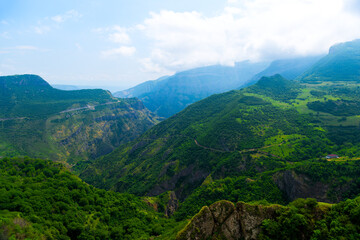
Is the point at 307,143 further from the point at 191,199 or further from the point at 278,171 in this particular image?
the point at 191,199

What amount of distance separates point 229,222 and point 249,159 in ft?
287

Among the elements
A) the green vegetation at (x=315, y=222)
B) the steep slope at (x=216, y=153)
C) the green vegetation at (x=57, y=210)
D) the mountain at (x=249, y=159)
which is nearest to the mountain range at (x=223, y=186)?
the green vegetation at (x=315, y=222)

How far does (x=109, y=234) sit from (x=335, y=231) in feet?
177

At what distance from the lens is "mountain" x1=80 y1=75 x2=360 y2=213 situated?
80.4m

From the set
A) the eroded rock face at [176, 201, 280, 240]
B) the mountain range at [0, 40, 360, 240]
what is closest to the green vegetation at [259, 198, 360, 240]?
the mountain range at [0, 40, 360, 240]

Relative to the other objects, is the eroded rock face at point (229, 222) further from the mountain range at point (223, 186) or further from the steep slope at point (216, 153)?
the steep slope at point (216, 153)

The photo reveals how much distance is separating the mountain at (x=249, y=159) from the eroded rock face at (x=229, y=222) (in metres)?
47.4

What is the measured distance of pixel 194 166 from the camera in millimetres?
139500

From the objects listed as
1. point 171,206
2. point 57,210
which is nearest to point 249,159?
point 171,206

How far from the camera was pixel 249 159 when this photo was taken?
114500 mm

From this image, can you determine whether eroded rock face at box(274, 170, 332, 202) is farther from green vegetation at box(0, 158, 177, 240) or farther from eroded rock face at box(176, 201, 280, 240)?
green vegetation at box(0, 158, 177, 240)

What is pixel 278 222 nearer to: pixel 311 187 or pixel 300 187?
pixel 300 187

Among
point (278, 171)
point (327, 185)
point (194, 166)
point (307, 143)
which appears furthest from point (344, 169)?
point (194, 166)

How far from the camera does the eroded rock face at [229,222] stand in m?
33.0
